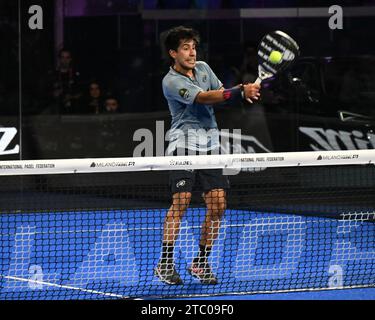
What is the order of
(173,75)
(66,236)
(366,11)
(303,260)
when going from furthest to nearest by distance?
(366,11) < (66,236) < (303,260) < (173,75)

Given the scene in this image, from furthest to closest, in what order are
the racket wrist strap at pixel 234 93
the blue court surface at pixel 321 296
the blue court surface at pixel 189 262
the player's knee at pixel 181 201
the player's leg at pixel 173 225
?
the player's knee at pixel 181 201 < the player's leg at pixel 173 225 < the racket wrist strap at pixel 234 93 < the blue court surface at pixel 189 262 < the blue court surface at pixel 321 296

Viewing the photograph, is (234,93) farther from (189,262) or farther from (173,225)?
(189,262)

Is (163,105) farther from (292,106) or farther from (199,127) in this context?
(199,127)

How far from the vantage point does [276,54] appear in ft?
22.8

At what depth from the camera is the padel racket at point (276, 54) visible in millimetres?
6906

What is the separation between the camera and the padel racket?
6906 mm

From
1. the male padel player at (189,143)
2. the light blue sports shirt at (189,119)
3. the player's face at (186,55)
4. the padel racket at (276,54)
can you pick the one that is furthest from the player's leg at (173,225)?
the padel racket at (276,54)

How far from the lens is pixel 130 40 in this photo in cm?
1067

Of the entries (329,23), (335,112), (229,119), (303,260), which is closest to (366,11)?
(329,23)

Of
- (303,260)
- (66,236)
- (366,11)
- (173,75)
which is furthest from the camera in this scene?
(366,11)

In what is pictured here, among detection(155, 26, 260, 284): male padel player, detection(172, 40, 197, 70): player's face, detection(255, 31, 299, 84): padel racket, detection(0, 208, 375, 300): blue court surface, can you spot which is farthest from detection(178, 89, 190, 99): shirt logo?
detection(0, 208, 375, 300): blue court surface

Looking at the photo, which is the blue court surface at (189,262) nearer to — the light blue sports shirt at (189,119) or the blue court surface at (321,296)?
the blue court surface at (321,296)

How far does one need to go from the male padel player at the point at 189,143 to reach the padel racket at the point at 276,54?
26 cm

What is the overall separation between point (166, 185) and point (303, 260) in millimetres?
3145
